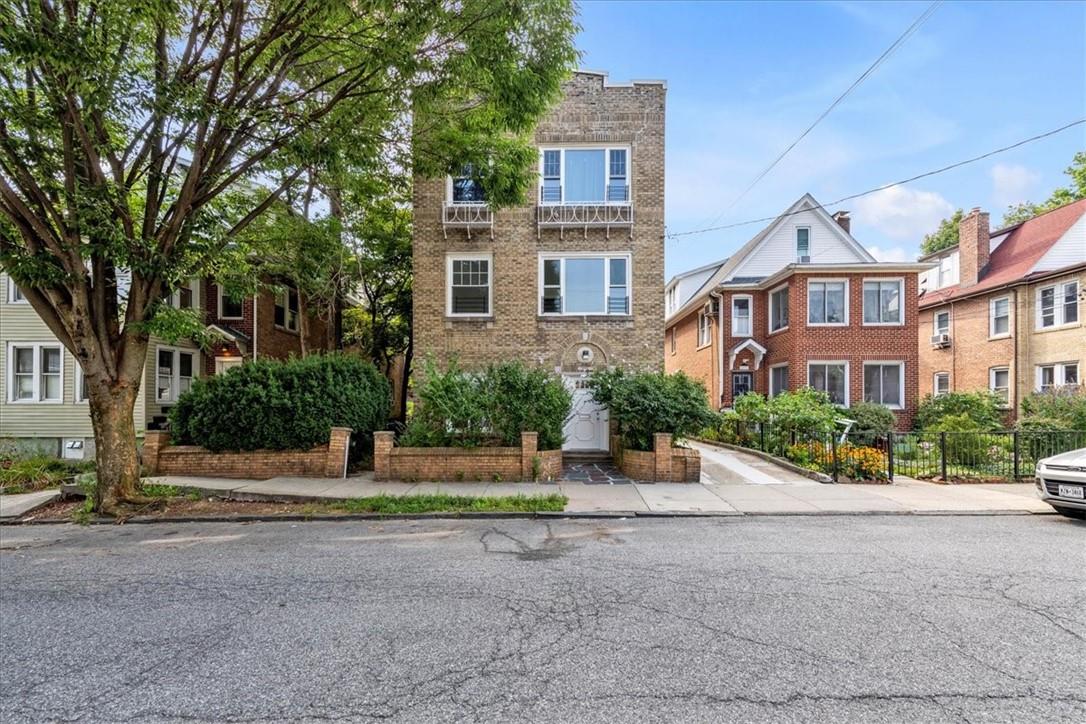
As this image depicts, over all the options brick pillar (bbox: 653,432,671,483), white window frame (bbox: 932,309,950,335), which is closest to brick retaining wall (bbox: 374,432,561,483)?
brick pillar (bbox: 653,432,671,483)

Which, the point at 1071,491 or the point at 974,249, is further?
the point at 974,249

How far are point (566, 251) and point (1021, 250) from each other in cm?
1981

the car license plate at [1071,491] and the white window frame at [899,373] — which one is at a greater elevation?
the white window frame at [899,373]

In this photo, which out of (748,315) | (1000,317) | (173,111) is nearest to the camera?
(173,111)

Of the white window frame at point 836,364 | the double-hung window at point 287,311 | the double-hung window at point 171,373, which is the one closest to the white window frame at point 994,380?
the white window frame at point 836,364

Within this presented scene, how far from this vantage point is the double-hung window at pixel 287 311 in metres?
20.6

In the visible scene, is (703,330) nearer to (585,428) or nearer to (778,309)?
(778,309)

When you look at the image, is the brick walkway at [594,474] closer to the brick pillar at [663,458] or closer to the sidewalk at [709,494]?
the sidewalk at [709,494]

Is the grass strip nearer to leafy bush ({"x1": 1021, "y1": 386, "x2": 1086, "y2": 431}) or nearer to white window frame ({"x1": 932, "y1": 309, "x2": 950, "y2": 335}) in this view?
leafy bush ({"x1": 1021, "y1": 386, "x2": 1086, "y2": 431})

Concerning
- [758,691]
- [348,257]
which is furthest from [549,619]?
[348,257]

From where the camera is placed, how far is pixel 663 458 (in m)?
10.7

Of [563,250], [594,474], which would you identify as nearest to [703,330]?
[563,250]

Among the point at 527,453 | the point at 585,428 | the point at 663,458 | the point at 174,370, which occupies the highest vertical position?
the point at 174,370

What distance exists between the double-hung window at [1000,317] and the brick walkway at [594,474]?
59.1ft
